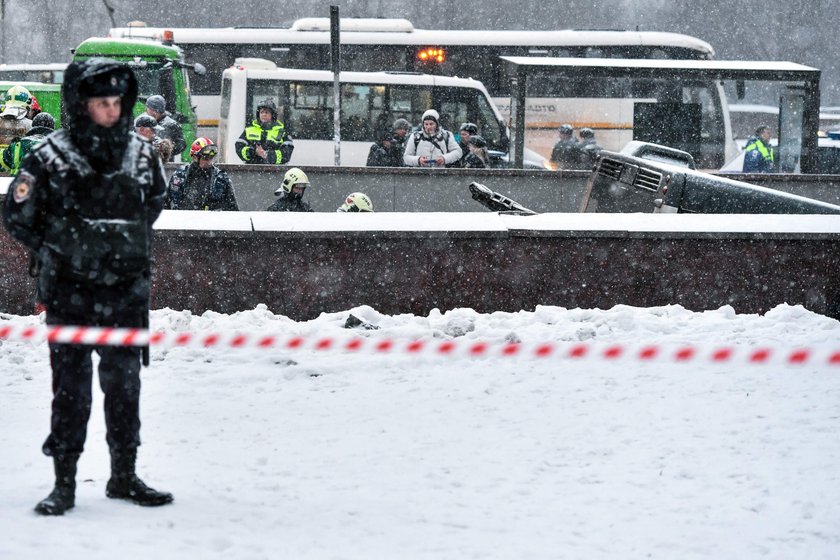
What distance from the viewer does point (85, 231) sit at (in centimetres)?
468

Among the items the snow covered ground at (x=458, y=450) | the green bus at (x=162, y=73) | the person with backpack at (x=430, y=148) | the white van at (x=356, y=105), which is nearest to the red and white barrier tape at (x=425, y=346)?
the snow covered ground at (x=458, y=450)

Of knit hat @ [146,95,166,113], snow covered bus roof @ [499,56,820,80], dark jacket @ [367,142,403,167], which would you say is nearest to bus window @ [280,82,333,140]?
snow covered bus roof @ [499,56,820,80]

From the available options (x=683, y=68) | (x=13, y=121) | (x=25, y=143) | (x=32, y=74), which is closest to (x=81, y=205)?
A: (x=25, y=143)

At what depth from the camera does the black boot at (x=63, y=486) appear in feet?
15.7

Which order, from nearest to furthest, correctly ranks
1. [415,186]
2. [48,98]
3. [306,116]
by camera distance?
[415,186] → [48,98] → [306,116]

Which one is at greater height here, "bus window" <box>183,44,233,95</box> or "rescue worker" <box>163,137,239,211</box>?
"bus window" <box>183,44,233,95</box>

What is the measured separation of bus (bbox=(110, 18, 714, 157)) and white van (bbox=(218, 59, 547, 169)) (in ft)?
9.23

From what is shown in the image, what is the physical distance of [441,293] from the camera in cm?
918

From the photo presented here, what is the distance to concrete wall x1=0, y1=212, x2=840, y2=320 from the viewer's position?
29.4ft

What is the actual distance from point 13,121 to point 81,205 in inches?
323

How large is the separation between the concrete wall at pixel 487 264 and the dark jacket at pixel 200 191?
1.67m

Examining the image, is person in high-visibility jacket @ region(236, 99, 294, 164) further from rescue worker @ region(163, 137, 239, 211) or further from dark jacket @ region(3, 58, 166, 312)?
dark jacket @ region(3, 58, 166, 312)

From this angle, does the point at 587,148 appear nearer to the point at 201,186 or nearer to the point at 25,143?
the point at 201,186

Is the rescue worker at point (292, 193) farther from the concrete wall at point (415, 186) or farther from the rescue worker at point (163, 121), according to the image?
the rescue worker at point (163, 121)
